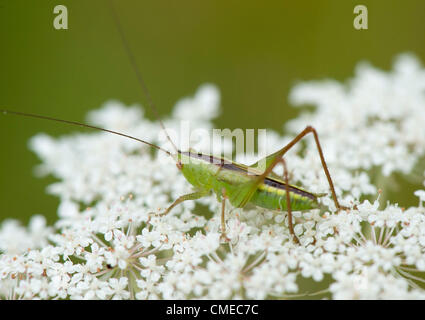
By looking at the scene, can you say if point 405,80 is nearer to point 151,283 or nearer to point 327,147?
point 327,147

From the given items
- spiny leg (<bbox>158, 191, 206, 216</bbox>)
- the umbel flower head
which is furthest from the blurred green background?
spiny leg (<bbox>158, 191, 206, 216</bbox>)

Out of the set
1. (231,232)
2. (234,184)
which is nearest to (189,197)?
(234,184)

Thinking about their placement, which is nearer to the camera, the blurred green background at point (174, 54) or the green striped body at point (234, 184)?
the green striped body at point (234, 184)

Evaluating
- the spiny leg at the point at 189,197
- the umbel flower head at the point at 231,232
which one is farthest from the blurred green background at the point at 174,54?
the spiny leg at the point at 189,197

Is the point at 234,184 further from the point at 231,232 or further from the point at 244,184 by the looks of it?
the point at 231,232

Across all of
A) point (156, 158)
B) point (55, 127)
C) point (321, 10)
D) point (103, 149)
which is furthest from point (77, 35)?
point (321, 10)

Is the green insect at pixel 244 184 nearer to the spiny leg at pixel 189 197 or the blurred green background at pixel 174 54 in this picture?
the spiny leg at pixel 189 197

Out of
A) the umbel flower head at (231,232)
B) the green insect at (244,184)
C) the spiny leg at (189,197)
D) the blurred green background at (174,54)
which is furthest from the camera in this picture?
the blurred green background at (174,54)
